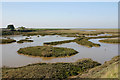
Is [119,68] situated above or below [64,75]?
above

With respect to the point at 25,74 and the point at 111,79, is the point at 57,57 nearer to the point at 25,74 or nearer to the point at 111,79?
the point at 25,74

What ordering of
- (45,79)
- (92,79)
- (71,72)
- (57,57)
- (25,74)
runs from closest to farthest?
(92,79) → (45,79) → (25,74) → (71,72) → (57,57)

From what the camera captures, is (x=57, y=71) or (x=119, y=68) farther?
(x=57, y=71)

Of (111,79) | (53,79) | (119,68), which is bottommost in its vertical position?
(53,79)

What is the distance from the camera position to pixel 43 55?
67.7ft

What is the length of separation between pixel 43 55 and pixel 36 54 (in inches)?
66.3

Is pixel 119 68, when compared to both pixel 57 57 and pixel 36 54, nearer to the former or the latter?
Answer: pixel 57 57

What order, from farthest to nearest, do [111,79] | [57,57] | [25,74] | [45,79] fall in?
[57,57], [25,74], [45,79], [111,79]

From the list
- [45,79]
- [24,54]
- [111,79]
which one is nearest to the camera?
[111,79]

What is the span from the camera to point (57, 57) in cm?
2022

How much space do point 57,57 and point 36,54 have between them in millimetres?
4582

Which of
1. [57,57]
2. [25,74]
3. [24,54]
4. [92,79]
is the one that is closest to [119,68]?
[92,79]

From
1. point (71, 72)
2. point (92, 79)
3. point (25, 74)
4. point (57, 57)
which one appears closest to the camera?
point (92, 79)

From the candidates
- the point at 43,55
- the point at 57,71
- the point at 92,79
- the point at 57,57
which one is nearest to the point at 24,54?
the point at 43,55
